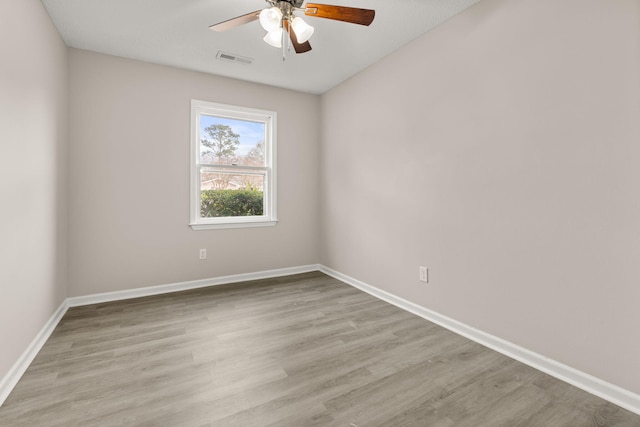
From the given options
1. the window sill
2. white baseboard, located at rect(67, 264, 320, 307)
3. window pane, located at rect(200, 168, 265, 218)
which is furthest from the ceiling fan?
white baseboard, located at rect(67, 264, 320, 307)

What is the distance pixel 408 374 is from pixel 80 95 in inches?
152

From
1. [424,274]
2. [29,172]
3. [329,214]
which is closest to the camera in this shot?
[29,172]

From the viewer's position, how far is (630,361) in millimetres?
1535

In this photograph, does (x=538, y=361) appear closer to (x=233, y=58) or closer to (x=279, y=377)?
(x=279, y=377)

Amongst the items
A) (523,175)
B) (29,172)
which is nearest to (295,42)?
(523,175)

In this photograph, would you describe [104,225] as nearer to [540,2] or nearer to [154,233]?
[154,233]

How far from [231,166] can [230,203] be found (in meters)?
0.48

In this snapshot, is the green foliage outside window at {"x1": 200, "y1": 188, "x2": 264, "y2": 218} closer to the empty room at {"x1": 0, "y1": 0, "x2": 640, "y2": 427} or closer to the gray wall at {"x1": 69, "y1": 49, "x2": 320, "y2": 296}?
the empty room at {"x1": 0, "y1": 0, "x2": 640, "y2": 427}

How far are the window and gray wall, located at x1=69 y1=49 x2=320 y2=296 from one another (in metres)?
0.11

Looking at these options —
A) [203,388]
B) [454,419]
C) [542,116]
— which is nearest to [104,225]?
[203,388]

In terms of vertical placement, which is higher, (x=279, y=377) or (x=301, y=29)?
(x=301, y=29)

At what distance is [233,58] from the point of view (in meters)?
3.13

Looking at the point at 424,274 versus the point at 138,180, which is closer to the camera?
the point at 424,274

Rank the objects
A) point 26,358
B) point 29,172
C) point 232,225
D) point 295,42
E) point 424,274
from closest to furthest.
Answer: point 26,358
point 29,172
point 295,42
point 424,274
point 232,225
